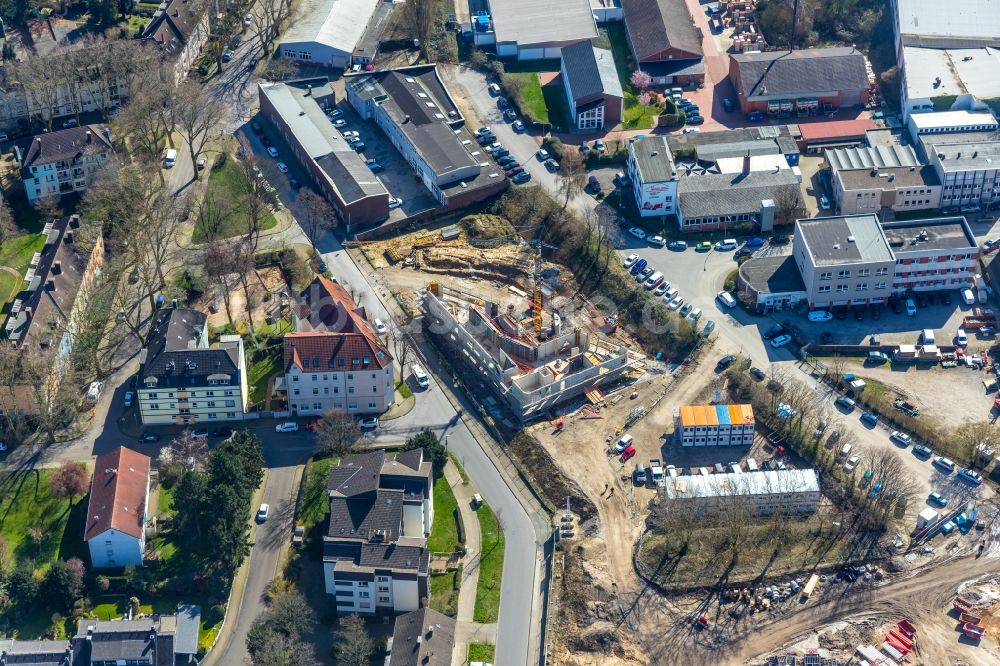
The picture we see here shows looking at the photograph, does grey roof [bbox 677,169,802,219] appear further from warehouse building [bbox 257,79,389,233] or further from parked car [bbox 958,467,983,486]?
parked car [bbox 958,467,983,486]

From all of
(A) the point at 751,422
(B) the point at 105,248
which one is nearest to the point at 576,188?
(A) the point at 751,422

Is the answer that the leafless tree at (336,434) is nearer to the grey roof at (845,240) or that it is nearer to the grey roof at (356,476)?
the grey roof at (356,476)

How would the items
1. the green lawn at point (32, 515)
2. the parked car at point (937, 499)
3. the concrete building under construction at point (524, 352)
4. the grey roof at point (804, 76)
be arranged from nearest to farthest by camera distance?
the green lawn at point (32, 515) → the parked car at point (937, 499) → the concrete building under construction at point (524, 352) → the grey roof at point (804, 76)

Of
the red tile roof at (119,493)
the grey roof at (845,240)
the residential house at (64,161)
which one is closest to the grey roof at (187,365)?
the red tile roof at (119,493)

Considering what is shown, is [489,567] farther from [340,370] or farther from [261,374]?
[261,374]

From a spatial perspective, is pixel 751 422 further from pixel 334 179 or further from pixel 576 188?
pixel 334 179

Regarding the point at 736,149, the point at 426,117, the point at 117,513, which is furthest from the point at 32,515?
the point at 736,149
